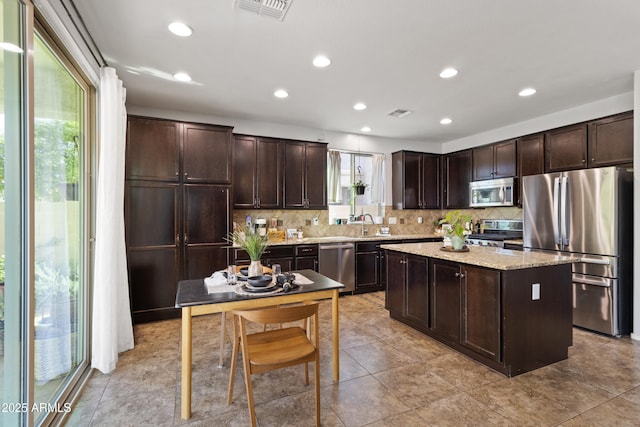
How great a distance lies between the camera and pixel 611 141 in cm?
367

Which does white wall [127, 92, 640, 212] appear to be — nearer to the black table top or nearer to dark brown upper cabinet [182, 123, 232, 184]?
dark brown upper cabinet [182, 123, 232, 184]

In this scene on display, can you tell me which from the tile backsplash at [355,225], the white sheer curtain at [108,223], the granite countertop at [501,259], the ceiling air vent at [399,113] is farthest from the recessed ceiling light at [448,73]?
the white sheer curtain at [108,223]

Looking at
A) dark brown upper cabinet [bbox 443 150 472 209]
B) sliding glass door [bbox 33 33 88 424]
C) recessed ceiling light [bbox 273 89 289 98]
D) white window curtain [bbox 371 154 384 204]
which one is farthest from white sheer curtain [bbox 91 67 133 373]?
dark brown upper cabinet [bbox 443 150 472 209]

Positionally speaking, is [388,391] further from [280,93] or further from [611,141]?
[611,141]

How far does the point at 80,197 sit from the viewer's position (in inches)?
101

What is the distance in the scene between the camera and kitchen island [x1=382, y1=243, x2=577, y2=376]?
248 cm

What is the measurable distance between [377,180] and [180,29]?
4326mm

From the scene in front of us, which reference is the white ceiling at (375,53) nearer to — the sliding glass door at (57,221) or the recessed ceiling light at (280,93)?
the recessed ceiling light at (280,93)

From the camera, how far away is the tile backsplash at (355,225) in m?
5.04

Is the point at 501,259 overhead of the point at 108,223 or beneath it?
beneath

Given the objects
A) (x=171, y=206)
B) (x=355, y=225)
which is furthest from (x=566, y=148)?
(x=171, y=206)

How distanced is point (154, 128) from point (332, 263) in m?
3.16

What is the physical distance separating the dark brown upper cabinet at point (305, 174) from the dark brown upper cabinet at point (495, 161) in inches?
109

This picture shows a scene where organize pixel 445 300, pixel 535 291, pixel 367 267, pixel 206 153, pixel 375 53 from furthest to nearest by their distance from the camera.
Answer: pixel 367 267 → pixel 206 153 → pixel 445 300 → pixel 375 53 → pixel 535 291
